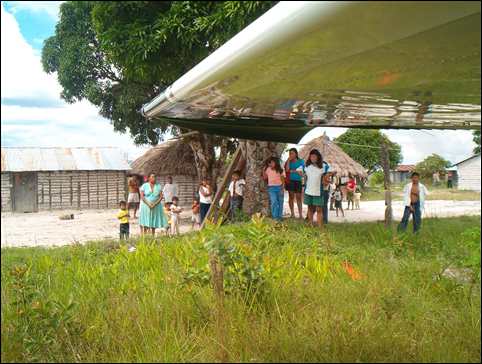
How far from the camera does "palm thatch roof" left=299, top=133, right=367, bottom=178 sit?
72.9ft

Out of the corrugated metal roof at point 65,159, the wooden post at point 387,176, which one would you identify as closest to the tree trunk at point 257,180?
the wooden post at point 387,176

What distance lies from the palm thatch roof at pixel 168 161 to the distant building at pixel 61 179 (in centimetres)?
271

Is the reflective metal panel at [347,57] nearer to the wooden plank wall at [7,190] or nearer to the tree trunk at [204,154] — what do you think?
Answer: the tree trunk at [204,154]

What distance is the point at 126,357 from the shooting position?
2340 millimetres

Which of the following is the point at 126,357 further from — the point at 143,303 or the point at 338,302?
the point at 338,302

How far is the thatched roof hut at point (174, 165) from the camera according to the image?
925 inches

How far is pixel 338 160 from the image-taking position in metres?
23.4

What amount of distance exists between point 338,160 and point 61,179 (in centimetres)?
1420

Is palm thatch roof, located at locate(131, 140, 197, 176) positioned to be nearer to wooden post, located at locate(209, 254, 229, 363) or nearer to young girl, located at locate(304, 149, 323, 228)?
young girl, located at locate(304, 149, 323, 228)

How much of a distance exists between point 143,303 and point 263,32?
84.2 inches

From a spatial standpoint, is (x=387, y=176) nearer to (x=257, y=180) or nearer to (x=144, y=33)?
(x=257, y=180)

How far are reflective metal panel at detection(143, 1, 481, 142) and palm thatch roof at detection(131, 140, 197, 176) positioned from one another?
20.5 meters

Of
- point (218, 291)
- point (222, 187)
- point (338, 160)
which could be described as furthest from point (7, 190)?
point (218, 291)

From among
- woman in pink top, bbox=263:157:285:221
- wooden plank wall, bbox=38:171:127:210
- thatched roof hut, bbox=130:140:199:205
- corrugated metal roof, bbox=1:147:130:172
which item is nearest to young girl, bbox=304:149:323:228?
woman in pink top, bbox=263:157:285:221
